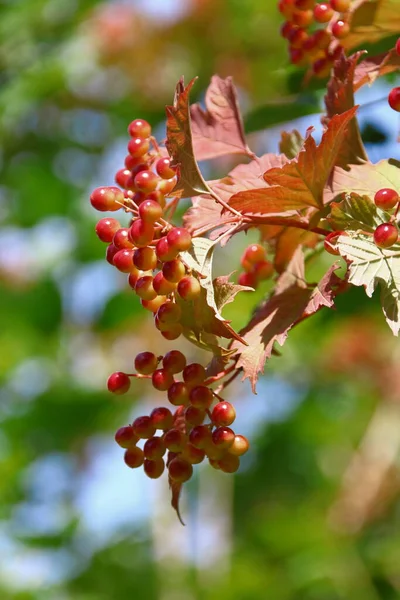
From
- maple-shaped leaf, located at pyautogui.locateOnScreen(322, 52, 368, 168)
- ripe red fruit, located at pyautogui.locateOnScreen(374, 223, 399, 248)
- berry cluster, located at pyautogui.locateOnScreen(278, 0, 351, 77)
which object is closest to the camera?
ripe red fruit, located at pyautogui.locateOnScreen(374, 223, 399, 248)

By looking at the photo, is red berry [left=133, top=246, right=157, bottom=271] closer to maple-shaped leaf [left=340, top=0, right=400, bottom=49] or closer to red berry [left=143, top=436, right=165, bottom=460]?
red berry [left=143, top=436, right=165, bottom=460]

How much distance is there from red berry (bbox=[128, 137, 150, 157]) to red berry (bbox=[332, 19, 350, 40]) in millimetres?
221

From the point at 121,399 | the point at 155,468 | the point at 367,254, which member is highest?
the point at 367,254

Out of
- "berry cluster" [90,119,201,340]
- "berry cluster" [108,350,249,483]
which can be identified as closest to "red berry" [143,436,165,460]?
"berry cluster" [108,350,249,483]

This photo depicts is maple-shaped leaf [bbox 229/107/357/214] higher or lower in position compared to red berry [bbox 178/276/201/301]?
higher

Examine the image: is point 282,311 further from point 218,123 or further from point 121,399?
point 121,399

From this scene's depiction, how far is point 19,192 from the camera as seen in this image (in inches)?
120

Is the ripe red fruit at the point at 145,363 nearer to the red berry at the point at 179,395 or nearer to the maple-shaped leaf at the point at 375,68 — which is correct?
the red berry at the point at 179,395

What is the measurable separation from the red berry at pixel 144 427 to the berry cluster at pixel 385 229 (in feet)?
0.73

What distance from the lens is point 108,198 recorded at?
68 cm

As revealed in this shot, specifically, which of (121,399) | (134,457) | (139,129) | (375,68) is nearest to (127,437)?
(134,457)

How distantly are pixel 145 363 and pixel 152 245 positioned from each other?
5.2 inches

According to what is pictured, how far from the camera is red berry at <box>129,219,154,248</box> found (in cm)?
61

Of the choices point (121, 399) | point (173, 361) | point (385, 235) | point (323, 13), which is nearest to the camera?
point (385, 235)
